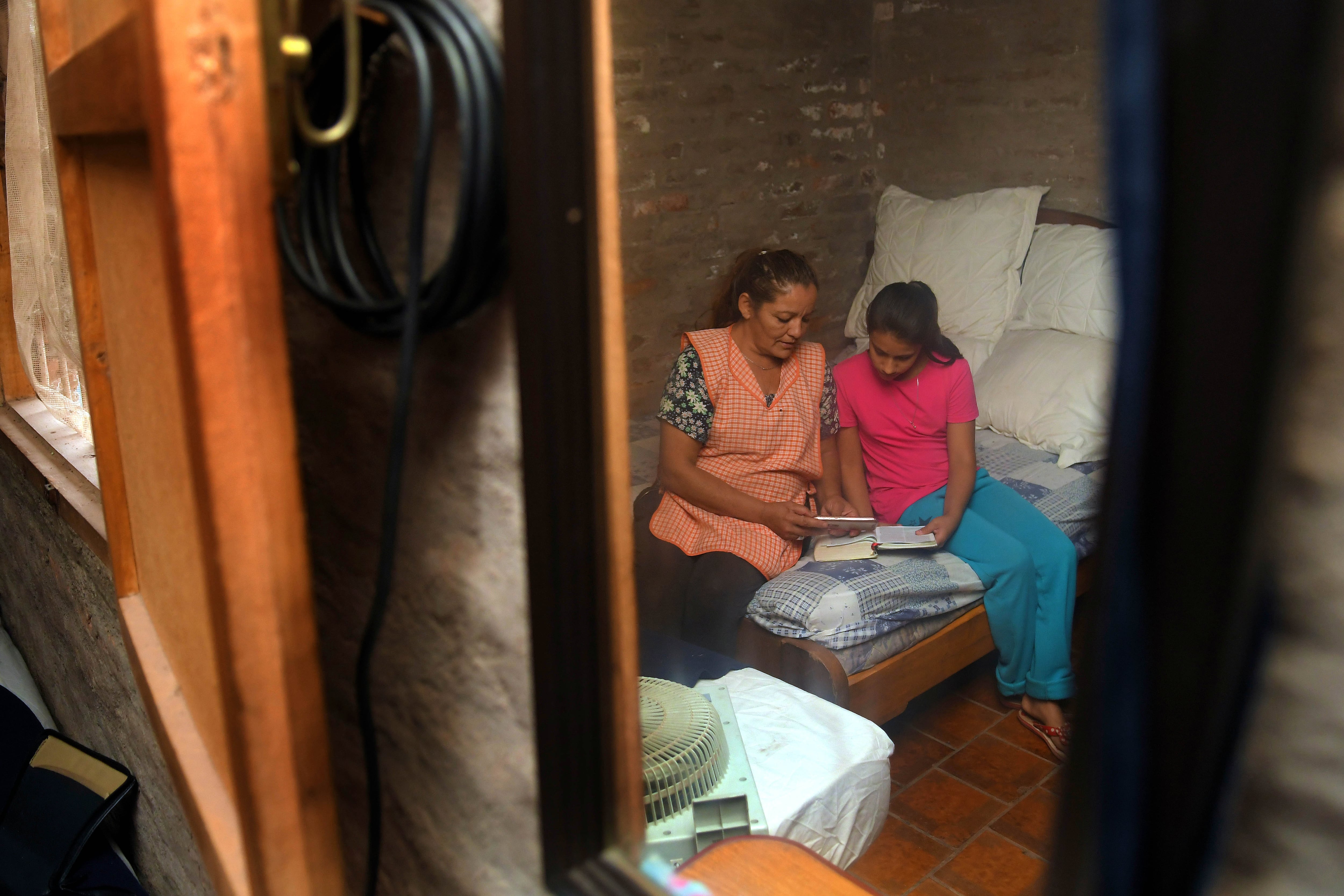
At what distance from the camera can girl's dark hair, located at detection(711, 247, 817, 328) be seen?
8.28ft

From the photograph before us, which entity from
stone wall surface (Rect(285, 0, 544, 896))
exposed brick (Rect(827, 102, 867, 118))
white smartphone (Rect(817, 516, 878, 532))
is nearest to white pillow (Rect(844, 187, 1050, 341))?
exposed brick (Rect(827, 102, 867, 118))

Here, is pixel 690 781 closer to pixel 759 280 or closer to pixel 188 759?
pixel 188 759

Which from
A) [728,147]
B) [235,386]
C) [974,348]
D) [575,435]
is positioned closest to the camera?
[235,386]

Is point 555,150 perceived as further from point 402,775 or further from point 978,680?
point 978,680

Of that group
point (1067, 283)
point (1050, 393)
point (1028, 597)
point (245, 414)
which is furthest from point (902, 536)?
point (245, 414)

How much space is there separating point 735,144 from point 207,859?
330cm

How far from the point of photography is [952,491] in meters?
2.73

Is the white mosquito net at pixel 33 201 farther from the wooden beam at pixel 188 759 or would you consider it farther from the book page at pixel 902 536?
the book page at pixel 902 536

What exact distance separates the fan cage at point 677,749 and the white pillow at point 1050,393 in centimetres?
203

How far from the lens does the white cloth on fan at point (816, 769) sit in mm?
1442

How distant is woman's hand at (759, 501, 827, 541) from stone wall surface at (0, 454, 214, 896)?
1.53 metres

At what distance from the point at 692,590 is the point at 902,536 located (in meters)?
0.60

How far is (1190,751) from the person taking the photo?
0.37m

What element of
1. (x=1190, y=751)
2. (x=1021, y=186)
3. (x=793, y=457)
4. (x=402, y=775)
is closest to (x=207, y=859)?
(x=402, y=775)
